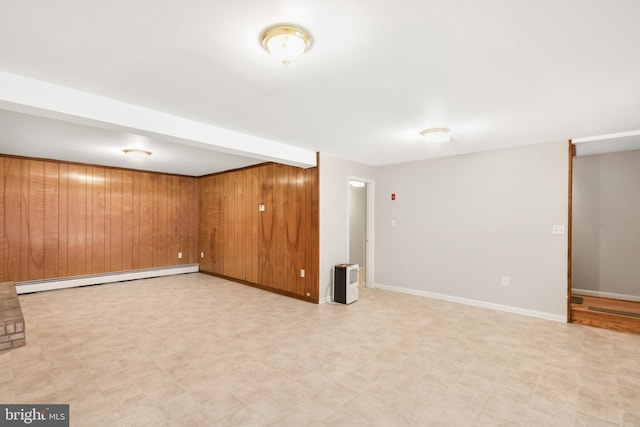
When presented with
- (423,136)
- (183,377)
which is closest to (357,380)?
(183,377)

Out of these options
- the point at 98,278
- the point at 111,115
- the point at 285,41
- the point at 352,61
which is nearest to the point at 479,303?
the point at 352,61

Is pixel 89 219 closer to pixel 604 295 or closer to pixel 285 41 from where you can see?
pixel 285 41

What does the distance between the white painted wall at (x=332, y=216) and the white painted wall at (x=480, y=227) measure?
108 mm

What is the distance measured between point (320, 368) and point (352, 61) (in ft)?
8.43

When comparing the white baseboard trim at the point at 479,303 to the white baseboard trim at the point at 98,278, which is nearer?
the white baseboard trim at the point at 479,303

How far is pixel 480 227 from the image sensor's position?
15.2 ft

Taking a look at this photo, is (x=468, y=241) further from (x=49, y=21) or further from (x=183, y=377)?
(x=49, y=21)

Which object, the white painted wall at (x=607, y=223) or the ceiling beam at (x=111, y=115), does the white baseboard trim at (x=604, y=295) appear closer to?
the white painted wall at (x=607, y=223)

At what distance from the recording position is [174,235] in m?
7.24

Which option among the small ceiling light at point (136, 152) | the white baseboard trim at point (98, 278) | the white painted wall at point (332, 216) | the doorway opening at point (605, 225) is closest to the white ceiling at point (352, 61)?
the small ceiling light at point (136, 152)

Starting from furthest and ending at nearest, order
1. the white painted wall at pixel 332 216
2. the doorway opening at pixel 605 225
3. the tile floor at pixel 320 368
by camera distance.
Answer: the white painted wall at pixel 332 216 < the doorway opening at pixel 605 225 < the tile floor at pixel 320 368

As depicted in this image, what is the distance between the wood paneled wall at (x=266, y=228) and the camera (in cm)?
488

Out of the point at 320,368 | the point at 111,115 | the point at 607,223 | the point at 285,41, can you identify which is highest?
the point at 285,41

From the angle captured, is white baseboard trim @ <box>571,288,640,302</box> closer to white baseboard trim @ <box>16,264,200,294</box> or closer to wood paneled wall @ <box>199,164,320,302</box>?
wood paneled wall @ <box>199,164,320,302</box>
